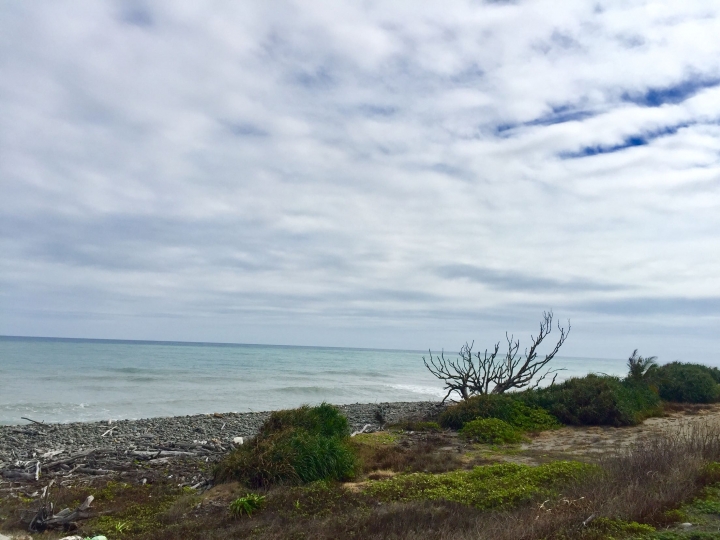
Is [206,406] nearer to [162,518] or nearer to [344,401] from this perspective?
[344,401]

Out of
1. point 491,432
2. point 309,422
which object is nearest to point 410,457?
point 309,422

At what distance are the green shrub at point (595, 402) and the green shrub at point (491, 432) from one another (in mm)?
2835

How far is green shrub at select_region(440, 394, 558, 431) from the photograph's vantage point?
15.5m

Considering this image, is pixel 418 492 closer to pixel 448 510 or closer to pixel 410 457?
pixel 448 510

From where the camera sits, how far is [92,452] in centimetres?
1269

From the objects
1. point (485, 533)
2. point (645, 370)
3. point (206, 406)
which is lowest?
point (206, 406)

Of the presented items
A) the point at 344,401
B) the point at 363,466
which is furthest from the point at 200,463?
the point at 344,401

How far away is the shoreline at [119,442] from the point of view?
1166 centimetres

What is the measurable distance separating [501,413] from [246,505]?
9.60m

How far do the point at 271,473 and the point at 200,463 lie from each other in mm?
3279

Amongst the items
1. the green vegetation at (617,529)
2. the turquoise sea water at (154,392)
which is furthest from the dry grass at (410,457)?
the turquoise sea water at (154,392)

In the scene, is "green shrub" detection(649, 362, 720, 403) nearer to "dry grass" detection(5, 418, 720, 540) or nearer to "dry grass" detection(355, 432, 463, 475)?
"dry grass" detection(355, 432, 463, 475)

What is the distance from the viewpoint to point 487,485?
27.8 ft

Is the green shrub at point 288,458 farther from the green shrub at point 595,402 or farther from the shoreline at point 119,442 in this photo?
the green shrub at point 595,402
